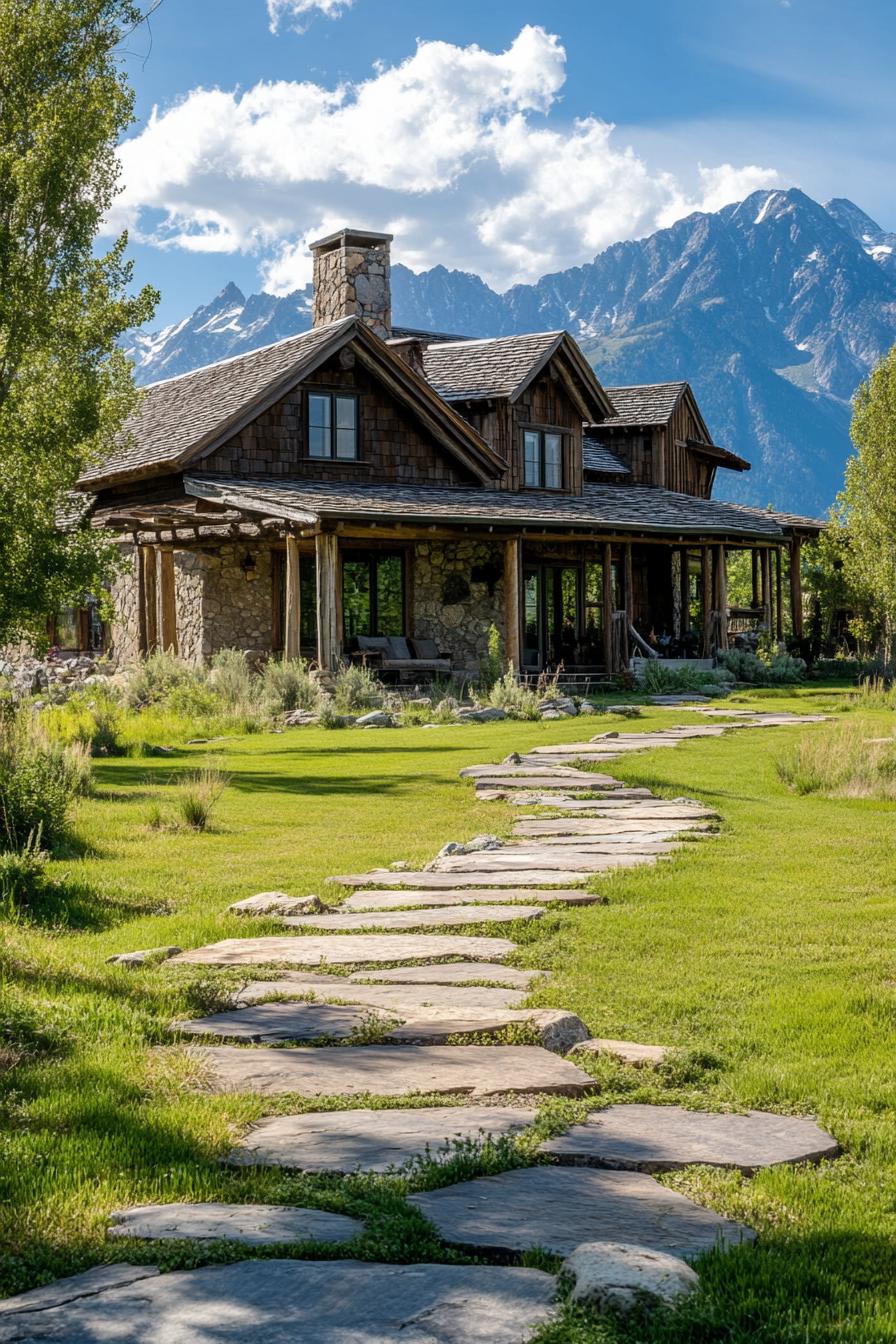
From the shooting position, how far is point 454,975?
568 cm

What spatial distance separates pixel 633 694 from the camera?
80.0ft

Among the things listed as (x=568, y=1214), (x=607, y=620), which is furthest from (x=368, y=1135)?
(x=607, y=620)

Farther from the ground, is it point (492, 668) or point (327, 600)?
point (327, 600)

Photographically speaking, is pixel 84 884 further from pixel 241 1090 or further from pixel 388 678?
pixel 388 678

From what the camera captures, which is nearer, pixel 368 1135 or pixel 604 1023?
pixel 368 1135

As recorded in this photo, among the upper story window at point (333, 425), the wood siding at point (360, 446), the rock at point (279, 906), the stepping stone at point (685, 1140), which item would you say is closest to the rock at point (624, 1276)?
the stepping stone at point (685, 1140)

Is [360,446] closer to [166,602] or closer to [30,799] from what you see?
[166,602]

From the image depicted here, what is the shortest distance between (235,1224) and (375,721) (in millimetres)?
15654

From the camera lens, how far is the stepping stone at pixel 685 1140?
375 centimetres

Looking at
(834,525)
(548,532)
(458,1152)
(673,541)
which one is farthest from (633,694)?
(458,1152)

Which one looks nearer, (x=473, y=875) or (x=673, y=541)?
(x=473, y=875)

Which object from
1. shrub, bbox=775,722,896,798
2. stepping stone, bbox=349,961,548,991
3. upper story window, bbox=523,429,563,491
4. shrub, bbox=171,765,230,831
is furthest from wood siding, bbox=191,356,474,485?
stepping stone, bbox=349,961,548,991

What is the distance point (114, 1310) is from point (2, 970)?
9.85 ft

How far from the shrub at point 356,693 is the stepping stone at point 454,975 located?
14362 millimetres
